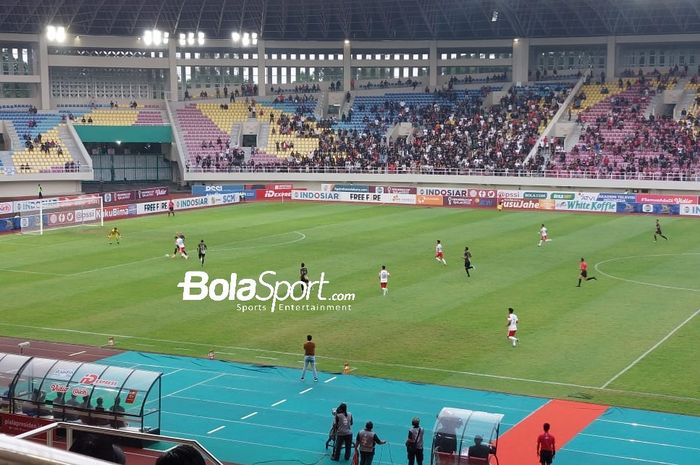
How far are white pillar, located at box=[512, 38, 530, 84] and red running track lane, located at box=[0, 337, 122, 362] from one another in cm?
7644

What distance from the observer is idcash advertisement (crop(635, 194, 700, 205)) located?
229ft

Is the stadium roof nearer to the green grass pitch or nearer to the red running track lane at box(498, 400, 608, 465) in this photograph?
the green grass pitch

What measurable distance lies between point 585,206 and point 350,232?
908 inches

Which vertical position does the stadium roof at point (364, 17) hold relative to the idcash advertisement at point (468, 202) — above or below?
above

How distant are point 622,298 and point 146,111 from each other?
2620 inches

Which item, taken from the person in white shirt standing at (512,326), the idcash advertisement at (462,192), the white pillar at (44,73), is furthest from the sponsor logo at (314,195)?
the person in white shirt standing at (512,326)

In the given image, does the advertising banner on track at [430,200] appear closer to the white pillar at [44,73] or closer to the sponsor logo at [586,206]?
the sponsor logo at [586,206]

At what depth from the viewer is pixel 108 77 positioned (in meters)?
95.8

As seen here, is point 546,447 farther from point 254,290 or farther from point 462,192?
Answer: point 462,192

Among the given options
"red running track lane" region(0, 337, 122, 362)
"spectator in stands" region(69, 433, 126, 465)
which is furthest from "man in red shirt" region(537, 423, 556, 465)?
"red running track lane" region(0, 337, 122, 362)

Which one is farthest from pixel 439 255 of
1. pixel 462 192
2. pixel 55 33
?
pixel 55 33

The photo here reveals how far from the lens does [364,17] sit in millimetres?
97562

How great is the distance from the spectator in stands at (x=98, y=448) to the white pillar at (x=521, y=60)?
→ 97313 millimetres

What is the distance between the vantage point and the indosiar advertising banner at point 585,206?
72750 millimetres
